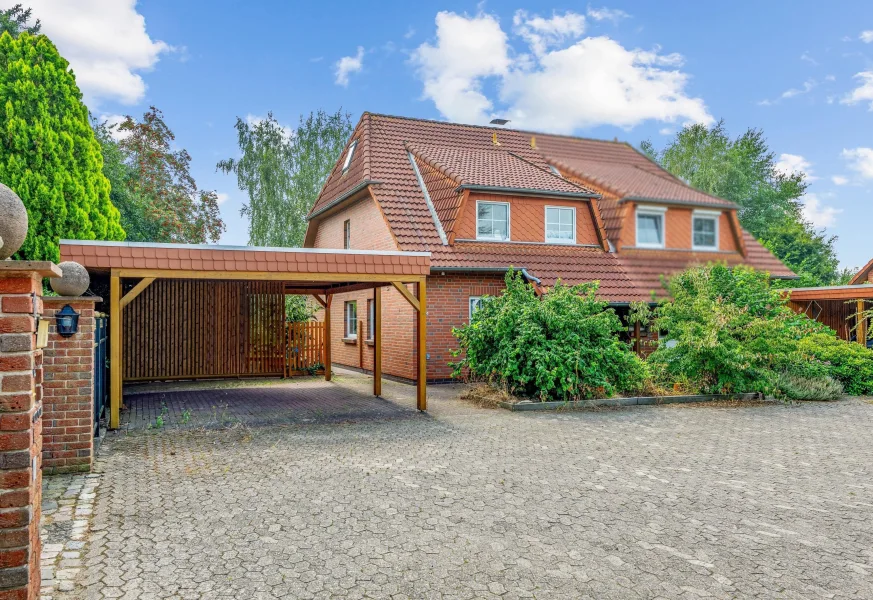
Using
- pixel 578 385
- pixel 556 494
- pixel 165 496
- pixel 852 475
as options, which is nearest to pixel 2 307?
pixel 165 496

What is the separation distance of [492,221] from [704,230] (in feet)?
22.7

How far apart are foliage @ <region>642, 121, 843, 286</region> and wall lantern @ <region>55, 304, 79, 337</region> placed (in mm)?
31552

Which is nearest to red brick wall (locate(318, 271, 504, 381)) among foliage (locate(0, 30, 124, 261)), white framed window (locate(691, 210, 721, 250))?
white framed window (locate(691, 210, 721, 250))

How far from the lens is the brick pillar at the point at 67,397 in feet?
21.3

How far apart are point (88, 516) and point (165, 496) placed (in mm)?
730

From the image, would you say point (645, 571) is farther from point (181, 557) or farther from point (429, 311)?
point (429, 311)

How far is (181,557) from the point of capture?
4.37m

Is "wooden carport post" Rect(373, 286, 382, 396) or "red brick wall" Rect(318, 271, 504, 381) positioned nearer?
"wooden carport post" Rect(373, 286, 382, 396)

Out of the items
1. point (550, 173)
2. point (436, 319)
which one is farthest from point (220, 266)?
point (550, 173)

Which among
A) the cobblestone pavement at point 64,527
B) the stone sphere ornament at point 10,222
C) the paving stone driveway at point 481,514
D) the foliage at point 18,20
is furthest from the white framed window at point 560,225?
the foliage at point 18,20

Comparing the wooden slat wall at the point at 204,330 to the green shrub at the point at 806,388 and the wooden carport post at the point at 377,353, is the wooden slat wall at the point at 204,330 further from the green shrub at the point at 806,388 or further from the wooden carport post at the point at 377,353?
the green shrub at the point at 806,388

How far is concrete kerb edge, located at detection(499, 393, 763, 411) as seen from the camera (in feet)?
36.7

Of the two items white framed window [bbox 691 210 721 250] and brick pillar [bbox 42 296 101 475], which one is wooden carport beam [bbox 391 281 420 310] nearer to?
brick pillar [bbox 42 296 101 475]

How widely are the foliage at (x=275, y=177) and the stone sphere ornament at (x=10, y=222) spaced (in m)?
29.4
